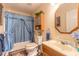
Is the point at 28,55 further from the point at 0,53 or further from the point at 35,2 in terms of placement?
the point at 35,2

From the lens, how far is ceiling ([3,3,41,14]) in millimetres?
1211

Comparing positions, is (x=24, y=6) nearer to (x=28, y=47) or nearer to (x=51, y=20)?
(x=51, y=20)

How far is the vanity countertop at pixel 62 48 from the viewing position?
3.81 feet

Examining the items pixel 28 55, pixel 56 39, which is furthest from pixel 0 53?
pixel 56 39

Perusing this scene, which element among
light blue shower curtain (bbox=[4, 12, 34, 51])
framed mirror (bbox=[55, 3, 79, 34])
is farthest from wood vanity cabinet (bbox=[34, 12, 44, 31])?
framed mirror (bbox=[55, 3, 79, 34])

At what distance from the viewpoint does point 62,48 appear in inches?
47.8

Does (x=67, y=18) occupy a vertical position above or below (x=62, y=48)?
above

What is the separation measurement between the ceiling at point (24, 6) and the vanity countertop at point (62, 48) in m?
0.48

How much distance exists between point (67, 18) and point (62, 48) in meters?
0.39

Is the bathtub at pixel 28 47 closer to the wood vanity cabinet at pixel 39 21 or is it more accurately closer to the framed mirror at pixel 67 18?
the wood vanity cabinet at pixel 39 21

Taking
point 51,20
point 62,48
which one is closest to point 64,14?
point 51,20

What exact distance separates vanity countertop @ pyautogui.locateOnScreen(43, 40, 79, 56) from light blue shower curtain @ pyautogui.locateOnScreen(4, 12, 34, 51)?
25cm


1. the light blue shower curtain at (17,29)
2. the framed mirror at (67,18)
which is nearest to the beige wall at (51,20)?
the framed mirror at (67,18)

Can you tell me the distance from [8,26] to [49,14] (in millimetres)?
559
